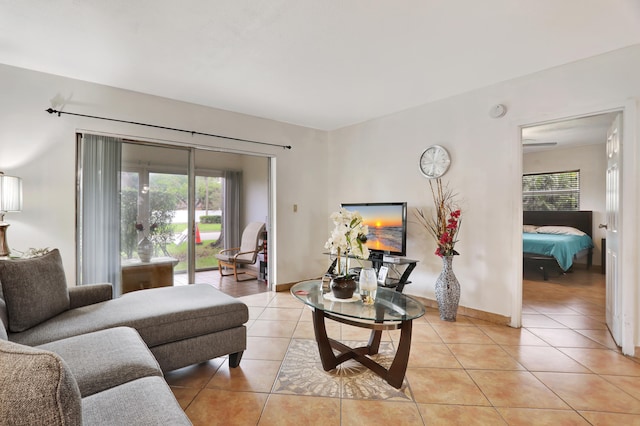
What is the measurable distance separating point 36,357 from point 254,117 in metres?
4.16

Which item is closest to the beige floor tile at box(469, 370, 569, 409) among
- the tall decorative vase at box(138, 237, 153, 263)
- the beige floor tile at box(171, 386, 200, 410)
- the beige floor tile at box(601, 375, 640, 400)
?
the beige floor tile at box(601, 375, 640, 400)

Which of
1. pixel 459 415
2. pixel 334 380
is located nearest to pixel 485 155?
pixel 459 415

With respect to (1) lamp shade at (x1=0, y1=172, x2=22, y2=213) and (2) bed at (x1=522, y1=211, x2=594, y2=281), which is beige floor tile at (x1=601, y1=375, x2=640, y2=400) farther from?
(1) lamp shade at (x1=0, y1=172, x2=22, y2=213)

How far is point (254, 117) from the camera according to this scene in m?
4.48

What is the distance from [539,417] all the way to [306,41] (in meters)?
2.94

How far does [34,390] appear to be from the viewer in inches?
25.2

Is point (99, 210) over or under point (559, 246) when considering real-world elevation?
over

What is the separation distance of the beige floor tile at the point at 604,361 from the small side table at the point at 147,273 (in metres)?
4.08

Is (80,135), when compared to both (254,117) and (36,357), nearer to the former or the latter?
(254,117)

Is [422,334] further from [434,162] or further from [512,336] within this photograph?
[434,162]

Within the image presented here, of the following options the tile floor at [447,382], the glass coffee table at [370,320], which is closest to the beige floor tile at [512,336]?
the tile floor at [447,382]

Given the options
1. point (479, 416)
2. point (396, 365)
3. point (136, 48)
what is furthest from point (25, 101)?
point (479, 416)

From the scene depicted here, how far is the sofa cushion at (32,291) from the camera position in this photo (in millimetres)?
1852

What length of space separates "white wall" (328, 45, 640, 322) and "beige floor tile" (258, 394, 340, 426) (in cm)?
232
